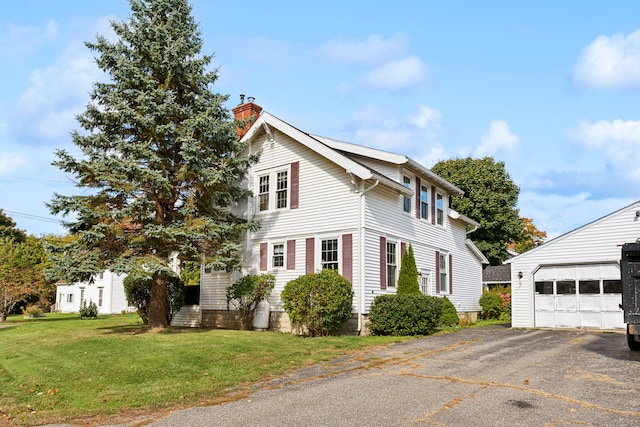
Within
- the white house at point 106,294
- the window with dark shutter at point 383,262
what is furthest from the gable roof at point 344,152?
the white house at point 106,294

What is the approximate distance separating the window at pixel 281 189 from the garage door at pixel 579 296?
35.3 feet

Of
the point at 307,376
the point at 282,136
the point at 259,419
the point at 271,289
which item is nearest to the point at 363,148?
the point at 282,136

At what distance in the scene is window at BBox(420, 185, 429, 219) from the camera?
75.1ft

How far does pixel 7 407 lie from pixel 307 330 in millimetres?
10549

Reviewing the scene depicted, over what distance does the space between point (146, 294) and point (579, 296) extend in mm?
17177

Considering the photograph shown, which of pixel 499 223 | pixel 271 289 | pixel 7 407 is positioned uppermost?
pixel 499 223

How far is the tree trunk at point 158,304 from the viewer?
1783cm

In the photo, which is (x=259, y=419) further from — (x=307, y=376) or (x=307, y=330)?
(x=307, y=330)

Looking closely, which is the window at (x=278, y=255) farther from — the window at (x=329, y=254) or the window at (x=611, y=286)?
the window at (x=611, y=286)

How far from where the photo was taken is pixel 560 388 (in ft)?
29.0

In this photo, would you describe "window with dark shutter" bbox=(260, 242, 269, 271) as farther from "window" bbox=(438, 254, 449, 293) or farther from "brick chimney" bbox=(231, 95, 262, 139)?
"window" bbox=(438, 254, 449, 293)

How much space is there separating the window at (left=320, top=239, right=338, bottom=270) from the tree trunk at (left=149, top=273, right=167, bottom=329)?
219 inches

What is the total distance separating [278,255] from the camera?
20312 millimetres

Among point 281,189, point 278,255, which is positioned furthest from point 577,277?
point 281,189
